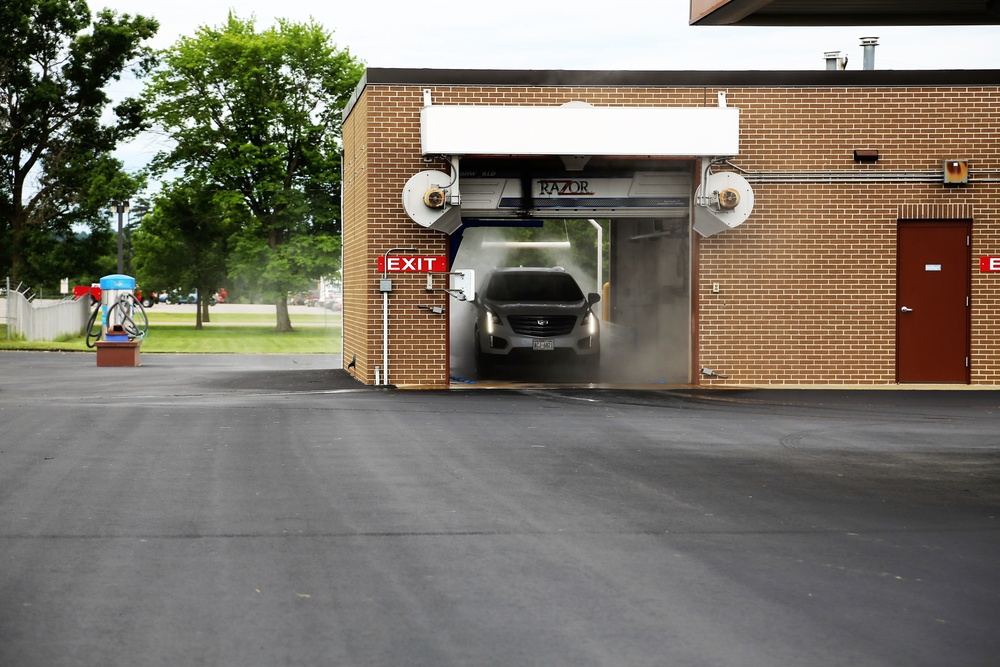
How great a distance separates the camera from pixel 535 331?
19.3m

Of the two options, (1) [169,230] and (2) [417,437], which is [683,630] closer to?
(2) [417,437]

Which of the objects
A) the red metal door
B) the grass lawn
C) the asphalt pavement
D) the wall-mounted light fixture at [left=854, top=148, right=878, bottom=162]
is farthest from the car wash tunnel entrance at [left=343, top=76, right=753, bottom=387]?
the grass lawn

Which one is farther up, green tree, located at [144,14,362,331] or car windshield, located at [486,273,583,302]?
green tree, located at [144,14,362,331]

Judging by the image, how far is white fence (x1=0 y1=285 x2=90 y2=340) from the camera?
37406 millimetres

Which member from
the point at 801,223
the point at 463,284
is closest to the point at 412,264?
the point at 463,284

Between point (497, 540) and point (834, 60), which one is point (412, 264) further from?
point (497, 540)

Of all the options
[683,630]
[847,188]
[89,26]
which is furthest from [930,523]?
[89,26]

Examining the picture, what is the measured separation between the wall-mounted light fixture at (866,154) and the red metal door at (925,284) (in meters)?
1.12

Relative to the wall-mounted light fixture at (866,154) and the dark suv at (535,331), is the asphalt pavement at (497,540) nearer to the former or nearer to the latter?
the dark suv at (535,331)

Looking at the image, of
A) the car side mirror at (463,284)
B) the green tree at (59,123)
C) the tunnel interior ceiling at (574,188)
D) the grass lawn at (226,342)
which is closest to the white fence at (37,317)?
the grass lawn at (226,342)

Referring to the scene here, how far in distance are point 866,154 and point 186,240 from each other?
45.4 meters

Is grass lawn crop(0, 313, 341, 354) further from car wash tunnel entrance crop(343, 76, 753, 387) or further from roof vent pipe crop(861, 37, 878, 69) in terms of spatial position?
roof vent pipe crop(861, 37, 878, 69)

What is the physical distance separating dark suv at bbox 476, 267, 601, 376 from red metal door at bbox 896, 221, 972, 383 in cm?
471

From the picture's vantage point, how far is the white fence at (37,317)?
37.4 metres
